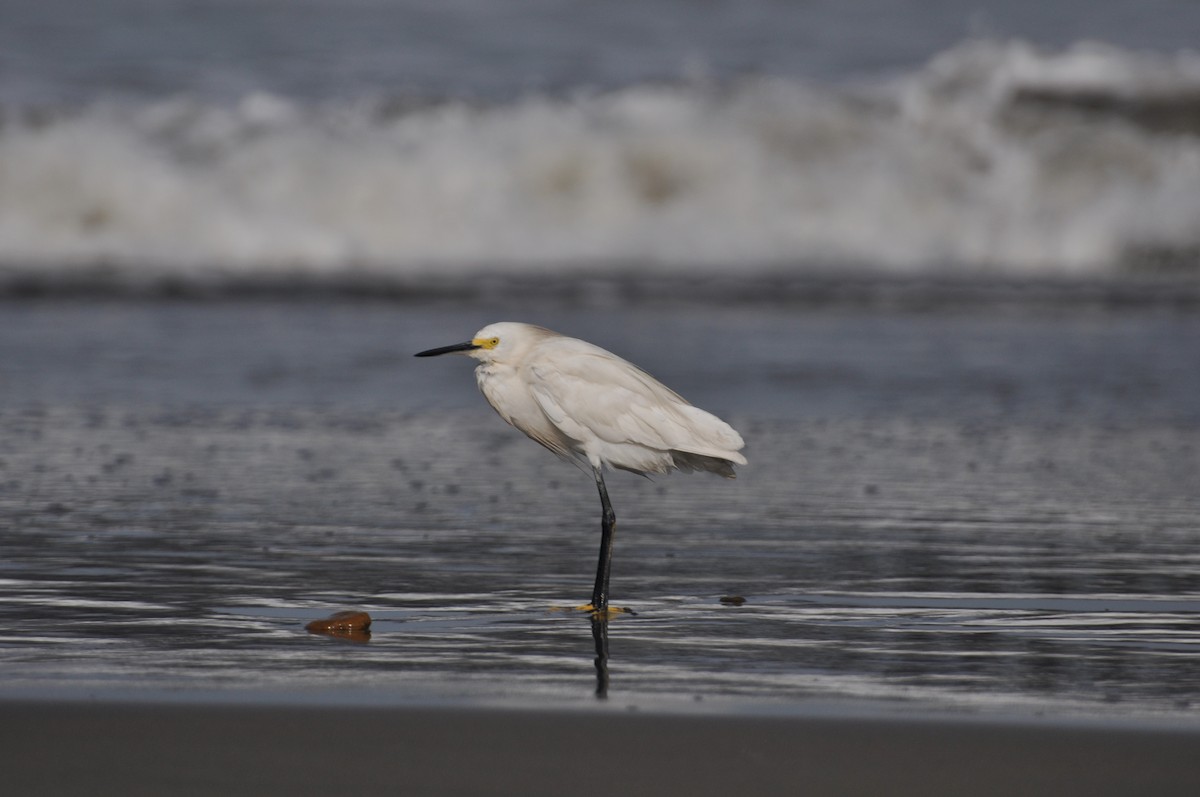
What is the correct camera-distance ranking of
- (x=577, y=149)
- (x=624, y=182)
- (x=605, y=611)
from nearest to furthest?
(x=605, y=611) → (x=624, y=182) → (x=577, y=149)

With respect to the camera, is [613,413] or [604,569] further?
[613,413]

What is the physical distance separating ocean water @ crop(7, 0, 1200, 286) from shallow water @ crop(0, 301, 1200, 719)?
16.5ft

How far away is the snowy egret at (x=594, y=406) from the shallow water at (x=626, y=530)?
0.35m

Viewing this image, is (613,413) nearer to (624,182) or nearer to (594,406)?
(594,406)

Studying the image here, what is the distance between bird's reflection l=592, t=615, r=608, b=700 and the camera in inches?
136

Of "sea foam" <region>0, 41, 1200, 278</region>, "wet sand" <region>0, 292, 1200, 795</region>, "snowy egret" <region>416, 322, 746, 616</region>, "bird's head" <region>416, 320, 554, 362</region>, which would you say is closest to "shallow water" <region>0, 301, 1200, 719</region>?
"wet sand" <region>0, 292, 1200, 795</region>

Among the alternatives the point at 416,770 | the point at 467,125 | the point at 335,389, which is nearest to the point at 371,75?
the point at 467,125

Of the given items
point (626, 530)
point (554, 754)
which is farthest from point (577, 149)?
point (554, 754)

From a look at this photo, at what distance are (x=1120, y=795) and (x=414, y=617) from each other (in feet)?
6.08

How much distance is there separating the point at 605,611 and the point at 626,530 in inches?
49.6

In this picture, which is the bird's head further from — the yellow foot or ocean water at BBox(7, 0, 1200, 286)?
ocean water at BBox(7, 0, 1200, 286)

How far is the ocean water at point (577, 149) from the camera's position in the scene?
49.2ft

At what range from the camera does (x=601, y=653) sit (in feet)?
12.5

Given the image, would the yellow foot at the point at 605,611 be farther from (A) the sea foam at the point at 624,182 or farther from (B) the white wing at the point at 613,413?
(A) the sea foam at the point at 624,182
